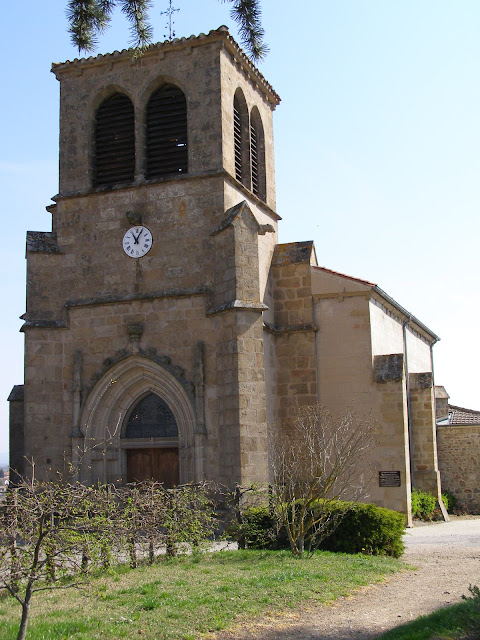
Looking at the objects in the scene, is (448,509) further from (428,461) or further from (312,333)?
(312,333)

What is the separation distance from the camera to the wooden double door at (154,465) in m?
17.0

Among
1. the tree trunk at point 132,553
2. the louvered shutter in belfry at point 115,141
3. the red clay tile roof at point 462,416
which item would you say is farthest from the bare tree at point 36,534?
the red clay tile roof at point 462,416

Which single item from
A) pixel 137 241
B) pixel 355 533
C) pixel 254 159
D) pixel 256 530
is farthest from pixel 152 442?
pixel 254 159

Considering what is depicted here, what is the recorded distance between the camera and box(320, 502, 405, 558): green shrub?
12.7 metres

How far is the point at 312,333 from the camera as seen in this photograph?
18.4m

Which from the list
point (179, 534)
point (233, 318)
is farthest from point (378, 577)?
point (233, 318)

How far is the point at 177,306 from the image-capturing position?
55.4ft

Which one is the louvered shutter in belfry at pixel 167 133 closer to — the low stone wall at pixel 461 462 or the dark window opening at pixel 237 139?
the dark window opening at pixel 237 139

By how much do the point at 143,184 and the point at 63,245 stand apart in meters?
2.42

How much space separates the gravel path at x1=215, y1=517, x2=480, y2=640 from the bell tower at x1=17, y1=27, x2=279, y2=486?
14.3ft

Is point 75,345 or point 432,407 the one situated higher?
point 75,345

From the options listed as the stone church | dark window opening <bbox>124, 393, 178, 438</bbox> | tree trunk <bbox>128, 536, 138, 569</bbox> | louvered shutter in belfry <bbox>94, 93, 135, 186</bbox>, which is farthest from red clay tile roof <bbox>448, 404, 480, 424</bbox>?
tree trunk <bbox>128, 536, 138, 569</bbox>

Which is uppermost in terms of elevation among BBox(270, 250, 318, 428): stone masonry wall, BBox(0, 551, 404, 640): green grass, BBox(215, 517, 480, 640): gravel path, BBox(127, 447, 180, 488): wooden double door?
BBox(270, 250, 318, 428): stone masonry wall

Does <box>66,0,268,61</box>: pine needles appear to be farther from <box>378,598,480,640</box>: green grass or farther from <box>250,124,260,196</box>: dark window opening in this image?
<box>250,124,260,196</box>: dark window opening
